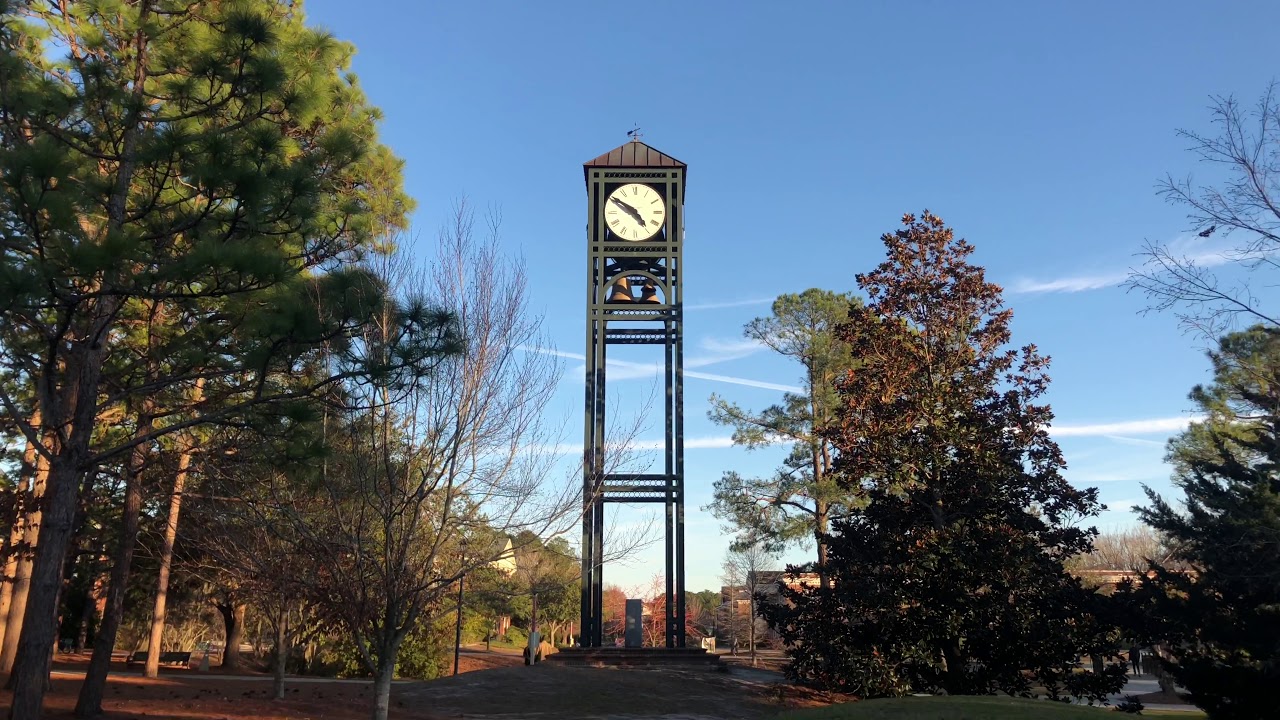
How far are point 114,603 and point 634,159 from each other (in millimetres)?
16893

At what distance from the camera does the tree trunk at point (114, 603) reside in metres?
11.9

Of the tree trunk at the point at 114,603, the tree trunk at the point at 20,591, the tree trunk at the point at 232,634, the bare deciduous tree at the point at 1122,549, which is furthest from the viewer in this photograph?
the bare deciduous tree at the point at 1122,549

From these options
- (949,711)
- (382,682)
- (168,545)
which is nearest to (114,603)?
(168,545)

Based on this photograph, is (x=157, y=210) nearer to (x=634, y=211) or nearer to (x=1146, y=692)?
(x=634, y=211)

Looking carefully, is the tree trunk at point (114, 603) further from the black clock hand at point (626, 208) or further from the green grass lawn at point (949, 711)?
the black clock hand at point (626, 208)

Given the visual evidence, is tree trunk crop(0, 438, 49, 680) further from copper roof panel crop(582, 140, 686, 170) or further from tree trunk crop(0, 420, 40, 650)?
copper roof panel crop(582, 140, 686, 170)

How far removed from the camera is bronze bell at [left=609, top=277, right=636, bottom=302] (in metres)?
23.6

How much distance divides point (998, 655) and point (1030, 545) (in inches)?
74.6

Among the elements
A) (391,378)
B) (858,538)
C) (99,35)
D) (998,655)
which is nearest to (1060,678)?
(998,655)

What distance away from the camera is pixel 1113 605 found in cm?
1373

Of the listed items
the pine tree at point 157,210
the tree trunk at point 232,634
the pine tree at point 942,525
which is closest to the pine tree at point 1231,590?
the pine tree at point 942,525

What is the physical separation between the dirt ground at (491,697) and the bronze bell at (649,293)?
996 centimetres

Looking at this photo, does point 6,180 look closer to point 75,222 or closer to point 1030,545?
point 75,222

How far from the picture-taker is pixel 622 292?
23.8 meters
